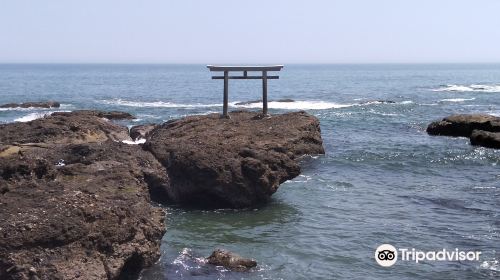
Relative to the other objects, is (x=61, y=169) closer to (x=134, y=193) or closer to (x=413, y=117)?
(x=134, y=193)

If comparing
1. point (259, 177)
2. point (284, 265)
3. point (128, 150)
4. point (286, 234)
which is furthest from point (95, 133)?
point (284, 265)

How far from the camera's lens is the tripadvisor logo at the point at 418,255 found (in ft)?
45.9

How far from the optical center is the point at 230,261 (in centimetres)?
1316

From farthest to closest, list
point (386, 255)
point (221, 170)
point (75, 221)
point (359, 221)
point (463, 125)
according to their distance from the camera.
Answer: point (463, 125), point (221, 170), point (359, 221), point (386, 255), point (75, 221)

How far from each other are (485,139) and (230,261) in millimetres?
21823

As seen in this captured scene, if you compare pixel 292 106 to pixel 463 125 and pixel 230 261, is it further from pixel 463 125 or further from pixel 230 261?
pixel 230 261

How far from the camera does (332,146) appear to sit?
31141mm

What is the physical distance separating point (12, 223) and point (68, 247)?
3.48ft

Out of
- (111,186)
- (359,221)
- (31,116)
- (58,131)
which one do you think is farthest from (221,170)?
(31,116)

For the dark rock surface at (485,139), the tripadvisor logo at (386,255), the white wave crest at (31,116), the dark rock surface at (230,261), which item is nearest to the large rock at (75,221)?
the dark rock surface at (230,261)

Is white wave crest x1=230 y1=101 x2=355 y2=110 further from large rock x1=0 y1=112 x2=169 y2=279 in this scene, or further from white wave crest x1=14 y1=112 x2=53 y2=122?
large rock x1=0 y1=112 x2=169 y2=279

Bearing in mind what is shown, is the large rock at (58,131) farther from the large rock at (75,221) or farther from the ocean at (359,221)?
the large rock at (75,221)

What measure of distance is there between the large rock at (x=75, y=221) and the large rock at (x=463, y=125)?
992 inches

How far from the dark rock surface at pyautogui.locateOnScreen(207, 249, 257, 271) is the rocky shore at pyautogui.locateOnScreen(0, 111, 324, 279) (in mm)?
1357
